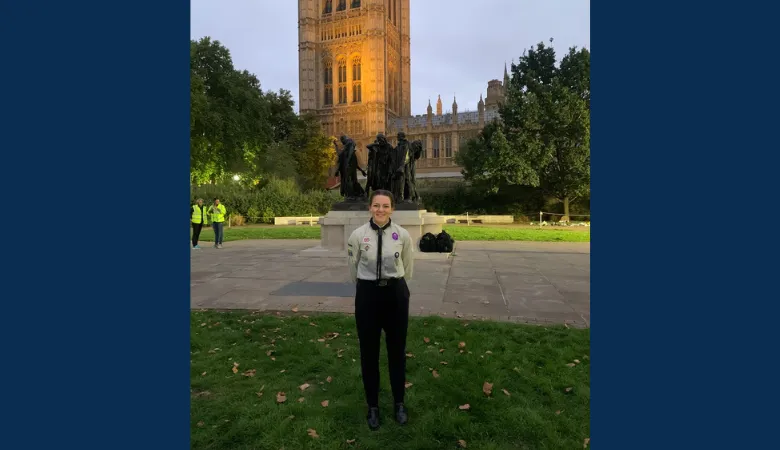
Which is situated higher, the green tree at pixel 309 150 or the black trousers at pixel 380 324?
the green tree at pixel 309 150

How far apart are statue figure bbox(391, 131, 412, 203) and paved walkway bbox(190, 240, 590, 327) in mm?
2396

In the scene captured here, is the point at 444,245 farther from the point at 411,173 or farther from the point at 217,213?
the point at 217,213

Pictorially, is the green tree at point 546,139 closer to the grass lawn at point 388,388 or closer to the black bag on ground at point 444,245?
the black bag on ground at point 444,245

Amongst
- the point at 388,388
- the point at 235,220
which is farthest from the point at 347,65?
the point at 388,388

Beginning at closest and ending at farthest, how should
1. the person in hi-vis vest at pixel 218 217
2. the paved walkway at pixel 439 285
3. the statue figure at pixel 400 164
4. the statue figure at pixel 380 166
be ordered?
the paved walkway at pixel 439 285 < the statue figure at pixel 400 164 < the statue figure at pixel 380 166 < the person in hi-vis vest at pixel 218 217

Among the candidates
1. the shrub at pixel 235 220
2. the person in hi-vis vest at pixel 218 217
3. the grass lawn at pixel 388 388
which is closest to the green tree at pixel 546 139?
the shrub at pixel 235 220

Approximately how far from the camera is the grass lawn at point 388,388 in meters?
2.77

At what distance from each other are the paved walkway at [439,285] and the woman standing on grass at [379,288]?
2.66 m

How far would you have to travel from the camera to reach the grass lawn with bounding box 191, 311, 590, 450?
2.77 m

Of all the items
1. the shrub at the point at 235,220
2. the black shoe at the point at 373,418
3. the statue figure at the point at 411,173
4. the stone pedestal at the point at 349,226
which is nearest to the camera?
the black shoe at the point at 373,418

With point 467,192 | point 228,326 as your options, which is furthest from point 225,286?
point 467,192

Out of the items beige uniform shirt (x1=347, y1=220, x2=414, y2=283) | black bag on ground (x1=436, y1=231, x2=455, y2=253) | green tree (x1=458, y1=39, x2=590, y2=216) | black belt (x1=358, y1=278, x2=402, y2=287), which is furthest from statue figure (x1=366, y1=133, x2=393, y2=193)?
green tree (x1=458, y1=39, x2=590, y2=216)

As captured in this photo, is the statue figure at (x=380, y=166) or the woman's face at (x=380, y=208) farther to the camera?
the statue figure at (x=380, y=166)

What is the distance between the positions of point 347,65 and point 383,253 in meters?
74.6
